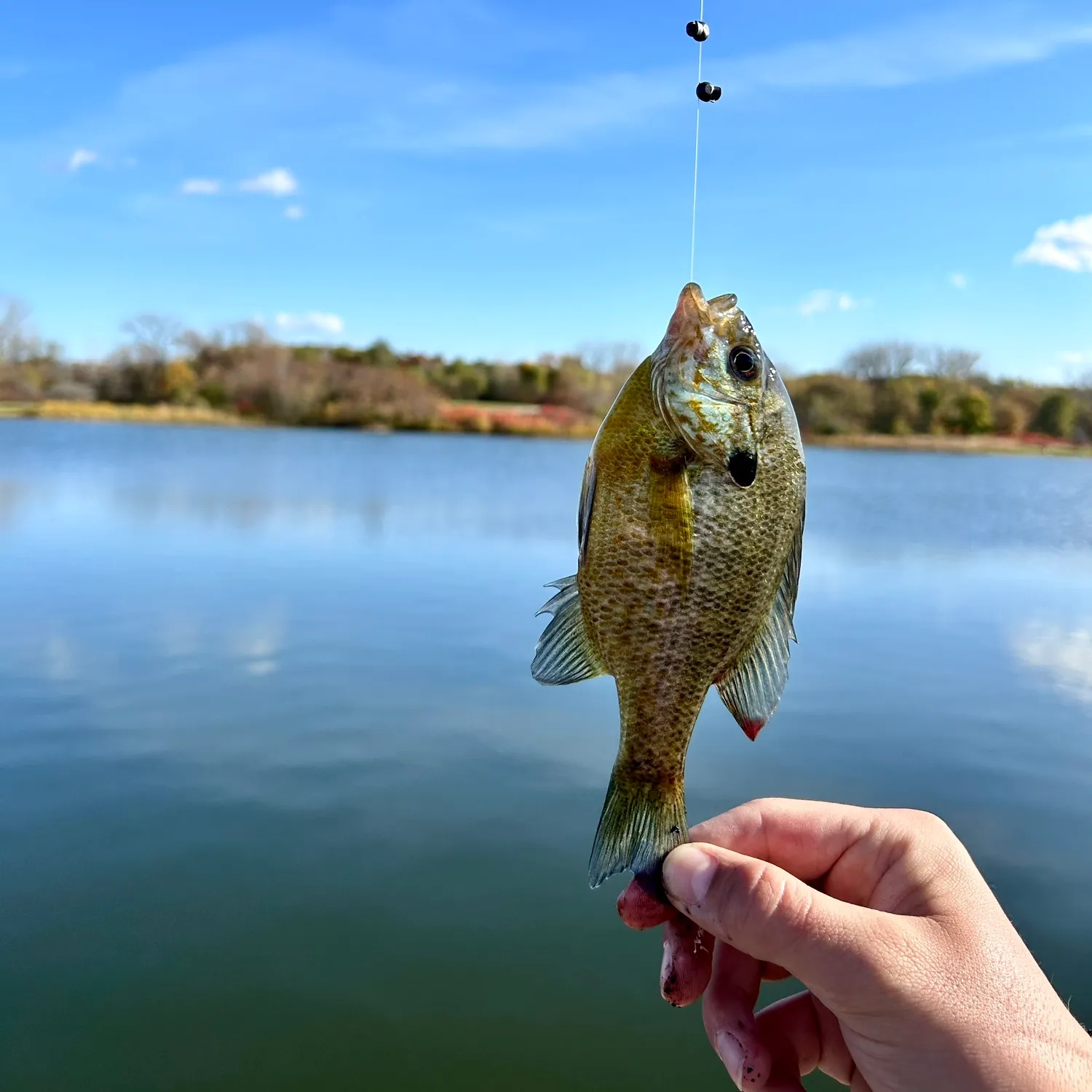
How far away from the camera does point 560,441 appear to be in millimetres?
52375

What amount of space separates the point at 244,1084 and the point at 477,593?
321 inches

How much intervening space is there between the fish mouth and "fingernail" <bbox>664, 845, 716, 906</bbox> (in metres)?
0.83

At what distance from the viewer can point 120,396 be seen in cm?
5962

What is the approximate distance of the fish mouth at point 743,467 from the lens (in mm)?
1860

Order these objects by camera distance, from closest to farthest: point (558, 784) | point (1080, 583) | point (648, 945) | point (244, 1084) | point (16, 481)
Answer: point (244, 1084)
point (648, 945)
point (558, 784)
point (1080, 583)
point (16, 481)

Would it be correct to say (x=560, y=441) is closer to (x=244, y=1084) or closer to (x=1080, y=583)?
(x=1080, y=583)

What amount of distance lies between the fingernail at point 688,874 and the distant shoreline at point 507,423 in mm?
43527

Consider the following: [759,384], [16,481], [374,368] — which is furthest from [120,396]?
[759,384]

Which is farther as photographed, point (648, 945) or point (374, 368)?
point (374, 368)

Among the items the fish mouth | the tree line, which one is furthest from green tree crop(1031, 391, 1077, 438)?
the fish mouth

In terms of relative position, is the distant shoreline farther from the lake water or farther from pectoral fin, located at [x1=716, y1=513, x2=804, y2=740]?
pectoral fin, located at [x1=716, y1=513, x2=804, y2=740]

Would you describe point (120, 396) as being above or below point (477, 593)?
above

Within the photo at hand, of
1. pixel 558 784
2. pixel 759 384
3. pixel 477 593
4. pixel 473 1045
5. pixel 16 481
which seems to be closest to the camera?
pixel 759 384

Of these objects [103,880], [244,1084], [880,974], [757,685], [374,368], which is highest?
[374,368]
